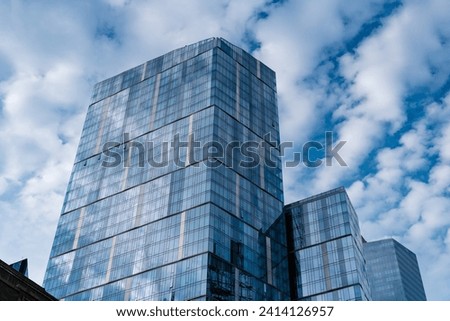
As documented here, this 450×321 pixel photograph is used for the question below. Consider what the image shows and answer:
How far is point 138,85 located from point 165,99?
594 inches

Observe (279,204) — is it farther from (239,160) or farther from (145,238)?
(145,238)

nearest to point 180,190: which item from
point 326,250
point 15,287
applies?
point 326,250

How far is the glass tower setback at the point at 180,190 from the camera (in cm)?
11369

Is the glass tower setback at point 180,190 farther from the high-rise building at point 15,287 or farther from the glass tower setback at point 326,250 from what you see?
the high-rise building at point 15,287

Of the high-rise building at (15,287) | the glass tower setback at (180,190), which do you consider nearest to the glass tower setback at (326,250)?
the glass tower setback at (180,190)

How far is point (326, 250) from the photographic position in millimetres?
125250

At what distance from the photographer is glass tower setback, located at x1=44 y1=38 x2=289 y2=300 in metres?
114

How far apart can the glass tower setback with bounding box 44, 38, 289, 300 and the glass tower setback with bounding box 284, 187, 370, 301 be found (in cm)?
353

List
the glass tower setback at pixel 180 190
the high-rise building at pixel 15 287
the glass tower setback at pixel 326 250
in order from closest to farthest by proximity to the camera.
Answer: the high-rise building at pixel 15 287 < the glass tower setback at pixel 180 190 < the glass tower setback at pixel 326 250

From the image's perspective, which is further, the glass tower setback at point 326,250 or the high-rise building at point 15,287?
the glass tower setback at point 326,250

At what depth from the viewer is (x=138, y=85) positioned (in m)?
158

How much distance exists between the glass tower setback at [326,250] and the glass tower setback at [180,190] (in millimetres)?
3528
